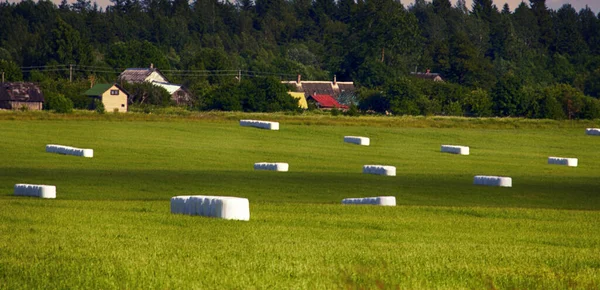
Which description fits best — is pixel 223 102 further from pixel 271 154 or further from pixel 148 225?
pixel 148 225

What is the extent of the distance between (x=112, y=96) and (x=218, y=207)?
149 m

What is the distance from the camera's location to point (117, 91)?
17288 cm

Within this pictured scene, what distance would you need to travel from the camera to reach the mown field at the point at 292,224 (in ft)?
57.0

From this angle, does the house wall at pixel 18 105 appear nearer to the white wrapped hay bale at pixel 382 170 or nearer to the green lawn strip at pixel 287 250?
the white wrapped hay bale at pixel 382 170

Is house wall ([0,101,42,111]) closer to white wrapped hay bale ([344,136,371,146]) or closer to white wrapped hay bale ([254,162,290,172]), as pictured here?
white wrapped hay bale ([344,136,371,146])

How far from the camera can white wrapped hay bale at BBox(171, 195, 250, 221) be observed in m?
26.1

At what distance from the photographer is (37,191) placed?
3688 cm

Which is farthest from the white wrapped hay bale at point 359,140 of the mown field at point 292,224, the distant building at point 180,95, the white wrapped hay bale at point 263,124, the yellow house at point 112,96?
the distant building at point 180,95

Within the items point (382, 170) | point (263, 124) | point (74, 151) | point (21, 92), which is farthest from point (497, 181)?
point (21, 92)

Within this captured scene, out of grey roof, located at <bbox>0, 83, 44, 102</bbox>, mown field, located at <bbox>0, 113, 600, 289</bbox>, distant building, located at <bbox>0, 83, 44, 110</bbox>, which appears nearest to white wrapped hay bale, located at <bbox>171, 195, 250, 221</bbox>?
mown field, located at <bbox>0, 113, 600, 289</bbox>

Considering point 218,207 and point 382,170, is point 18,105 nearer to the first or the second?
point 382,170

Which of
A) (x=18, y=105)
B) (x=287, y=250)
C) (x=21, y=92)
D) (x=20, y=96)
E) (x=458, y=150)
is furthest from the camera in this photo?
(x=21, y=92)

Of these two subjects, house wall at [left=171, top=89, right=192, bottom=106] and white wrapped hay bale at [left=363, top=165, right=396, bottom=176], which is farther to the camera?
house wall at [left=171, top=89, right=192, bottom=106]

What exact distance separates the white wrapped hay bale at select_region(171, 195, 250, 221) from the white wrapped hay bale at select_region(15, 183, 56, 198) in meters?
10.9
